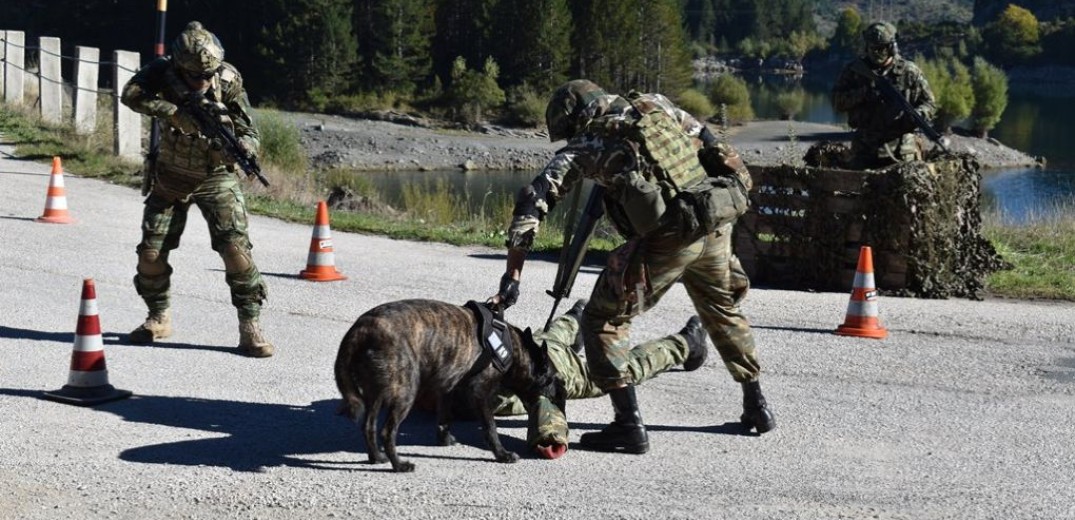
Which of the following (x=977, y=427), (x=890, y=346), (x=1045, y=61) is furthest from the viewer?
(x=1045, y=61)

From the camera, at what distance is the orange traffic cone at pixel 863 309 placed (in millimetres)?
10352

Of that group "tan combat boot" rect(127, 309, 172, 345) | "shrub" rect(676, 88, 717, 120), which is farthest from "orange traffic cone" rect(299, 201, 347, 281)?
"shrub" rect(676, 88, 717, 120)

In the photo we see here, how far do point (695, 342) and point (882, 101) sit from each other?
5691 millimetres

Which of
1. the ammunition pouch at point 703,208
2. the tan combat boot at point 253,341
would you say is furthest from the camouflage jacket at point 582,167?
the tan combat boot at point 253,341

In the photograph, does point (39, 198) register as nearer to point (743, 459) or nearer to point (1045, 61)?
point (743, 459)

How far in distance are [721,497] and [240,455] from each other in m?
2.38

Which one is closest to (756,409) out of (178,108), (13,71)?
(178,108)

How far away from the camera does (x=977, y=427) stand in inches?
309

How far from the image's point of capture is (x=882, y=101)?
13320 mm

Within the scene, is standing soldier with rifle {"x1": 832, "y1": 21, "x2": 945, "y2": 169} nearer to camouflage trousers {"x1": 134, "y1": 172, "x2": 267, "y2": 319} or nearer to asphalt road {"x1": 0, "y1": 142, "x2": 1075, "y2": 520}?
asphalt road {"x1": 0, "y1": 142, "x2": 1075, "y2": 520}

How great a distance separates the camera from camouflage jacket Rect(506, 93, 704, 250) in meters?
6.74

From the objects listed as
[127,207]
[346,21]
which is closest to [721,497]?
[127,207]

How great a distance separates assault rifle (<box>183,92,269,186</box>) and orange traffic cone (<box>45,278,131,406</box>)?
4.60 feet

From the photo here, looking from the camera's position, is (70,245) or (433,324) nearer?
(433,324)
